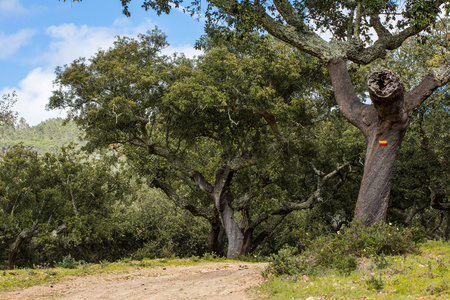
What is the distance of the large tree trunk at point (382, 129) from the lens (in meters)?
8.51

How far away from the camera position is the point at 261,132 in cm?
1942

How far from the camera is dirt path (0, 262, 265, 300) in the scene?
6.93m

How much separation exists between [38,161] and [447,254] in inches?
904

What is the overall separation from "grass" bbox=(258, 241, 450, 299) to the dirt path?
691 mm

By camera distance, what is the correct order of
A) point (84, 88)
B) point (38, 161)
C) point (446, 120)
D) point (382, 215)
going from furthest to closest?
point (38, 161) < point (446, 120) < point (84, 88) < point (382, 215)

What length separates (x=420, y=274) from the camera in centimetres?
591

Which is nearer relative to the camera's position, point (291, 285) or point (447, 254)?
point (291, 285)

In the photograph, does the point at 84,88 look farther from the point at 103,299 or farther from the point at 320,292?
the point at 320,292

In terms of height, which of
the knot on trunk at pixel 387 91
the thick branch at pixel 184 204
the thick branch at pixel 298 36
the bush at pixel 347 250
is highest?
the thick branch at pixel 298 36

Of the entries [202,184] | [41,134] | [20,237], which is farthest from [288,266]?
[41,134]

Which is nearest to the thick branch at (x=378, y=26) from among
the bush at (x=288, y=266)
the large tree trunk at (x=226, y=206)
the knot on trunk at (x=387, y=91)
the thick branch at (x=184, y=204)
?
the knot on trunk at (x=387, y=91)

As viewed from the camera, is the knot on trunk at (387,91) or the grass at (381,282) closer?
the grass at (381,282)

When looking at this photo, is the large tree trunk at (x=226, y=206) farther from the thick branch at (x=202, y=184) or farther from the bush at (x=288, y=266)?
the bush at (x=288, y=266)

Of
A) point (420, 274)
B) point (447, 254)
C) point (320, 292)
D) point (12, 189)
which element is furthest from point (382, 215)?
point (12, 189)
